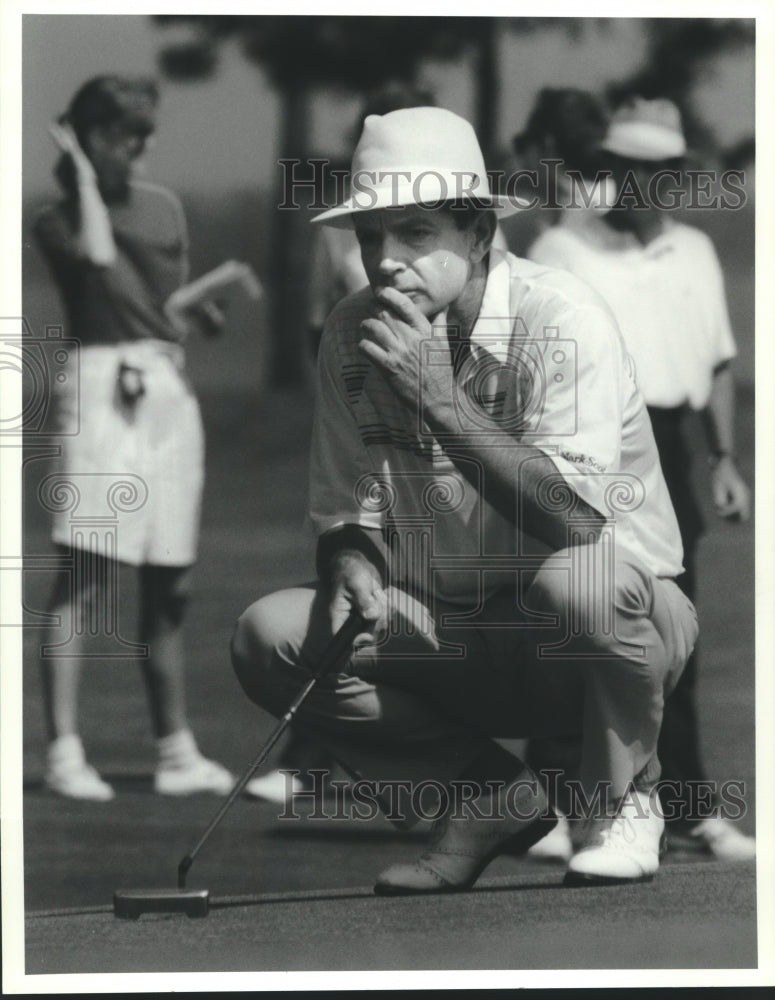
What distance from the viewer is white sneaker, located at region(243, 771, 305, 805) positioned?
523 cm

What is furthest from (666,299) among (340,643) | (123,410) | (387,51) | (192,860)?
(192,860)

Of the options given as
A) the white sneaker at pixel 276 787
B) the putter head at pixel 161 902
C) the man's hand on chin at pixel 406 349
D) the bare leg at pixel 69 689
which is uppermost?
the man's hand on chin at pixel 406 349

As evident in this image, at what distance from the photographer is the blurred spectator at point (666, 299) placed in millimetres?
5164

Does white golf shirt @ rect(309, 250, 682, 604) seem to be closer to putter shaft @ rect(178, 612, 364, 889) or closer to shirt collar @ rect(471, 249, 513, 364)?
shirt collar @ rect(471, 249, 513, 364)

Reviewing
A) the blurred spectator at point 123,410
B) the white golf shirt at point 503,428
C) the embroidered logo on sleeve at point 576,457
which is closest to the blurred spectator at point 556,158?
the white golf shirt at point 503,428

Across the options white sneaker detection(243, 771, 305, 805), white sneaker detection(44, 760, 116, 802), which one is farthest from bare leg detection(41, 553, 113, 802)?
white sneaker detection(243, 771, 305, 805)

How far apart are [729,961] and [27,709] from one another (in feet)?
4.80

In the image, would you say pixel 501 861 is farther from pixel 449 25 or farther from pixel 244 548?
pixel 449 25

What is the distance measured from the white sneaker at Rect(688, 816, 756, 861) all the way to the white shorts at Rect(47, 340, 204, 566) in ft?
3.95

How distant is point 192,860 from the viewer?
190 inches

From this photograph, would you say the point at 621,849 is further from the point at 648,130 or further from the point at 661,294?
the point at 648,130

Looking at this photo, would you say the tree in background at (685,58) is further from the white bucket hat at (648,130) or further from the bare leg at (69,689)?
the bare leg at (69,689)

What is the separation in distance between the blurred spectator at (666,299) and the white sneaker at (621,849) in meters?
0.25

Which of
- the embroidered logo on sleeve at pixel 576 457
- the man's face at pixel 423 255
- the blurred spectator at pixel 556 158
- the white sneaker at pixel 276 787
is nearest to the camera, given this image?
the embroidered logo on sleeve at pixel 576 457
